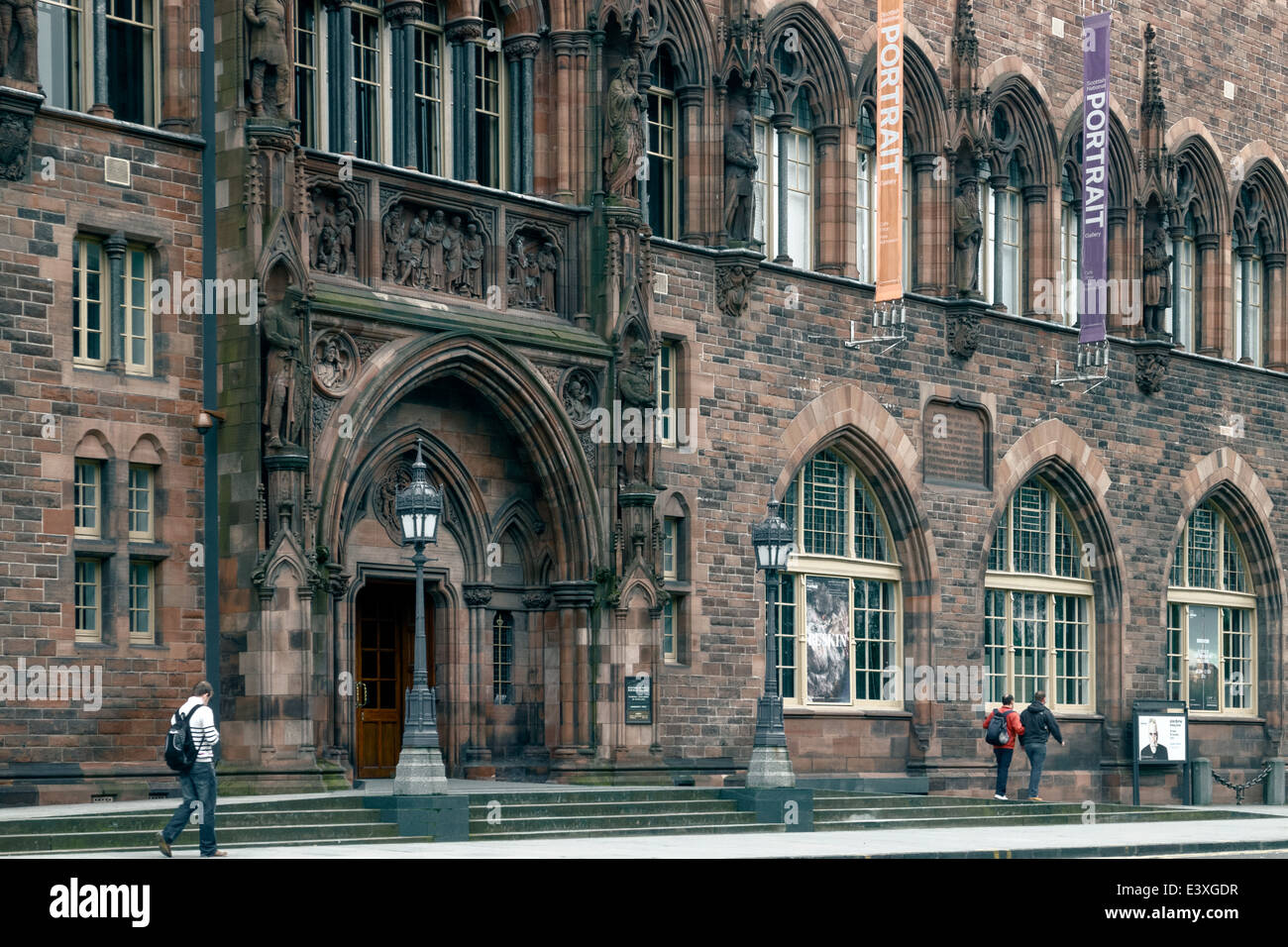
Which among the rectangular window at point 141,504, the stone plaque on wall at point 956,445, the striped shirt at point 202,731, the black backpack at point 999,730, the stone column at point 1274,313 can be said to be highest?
the stone column at point 1274,313

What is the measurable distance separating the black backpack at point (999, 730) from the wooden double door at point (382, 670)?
7739 millimetres

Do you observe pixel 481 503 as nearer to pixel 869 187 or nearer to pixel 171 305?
pixel 171 305

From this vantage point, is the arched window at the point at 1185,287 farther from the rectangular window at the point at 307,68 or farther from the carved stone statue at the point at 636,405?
the rectangular window at the point at 307,68

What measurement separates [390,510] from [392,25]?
624cm

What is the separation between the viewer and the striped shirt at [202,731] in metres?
21.1

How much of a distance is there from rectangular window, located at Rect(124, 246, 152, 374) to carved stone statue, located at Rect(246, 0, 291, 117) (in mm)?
2257

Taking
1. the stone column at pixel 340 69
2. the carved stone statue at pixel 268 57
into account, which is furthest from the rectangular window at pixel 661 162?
the carved stone statue at pixel 268 57

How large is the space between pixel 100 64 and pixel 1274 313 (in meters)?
26.9

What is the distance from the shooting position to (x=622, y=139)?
31750 mm

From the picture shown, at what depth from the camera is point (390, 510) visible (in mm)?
29844

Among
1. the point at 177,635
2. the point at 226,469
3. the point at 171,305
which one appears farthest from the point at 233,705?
the point at 171,305

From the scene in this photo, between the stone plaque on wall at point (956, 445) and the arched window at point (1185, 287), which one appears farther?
the arched window at point (1185, 287)

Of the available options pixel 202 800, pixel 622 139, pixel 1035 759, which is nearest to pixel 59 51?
pixel 622 139
